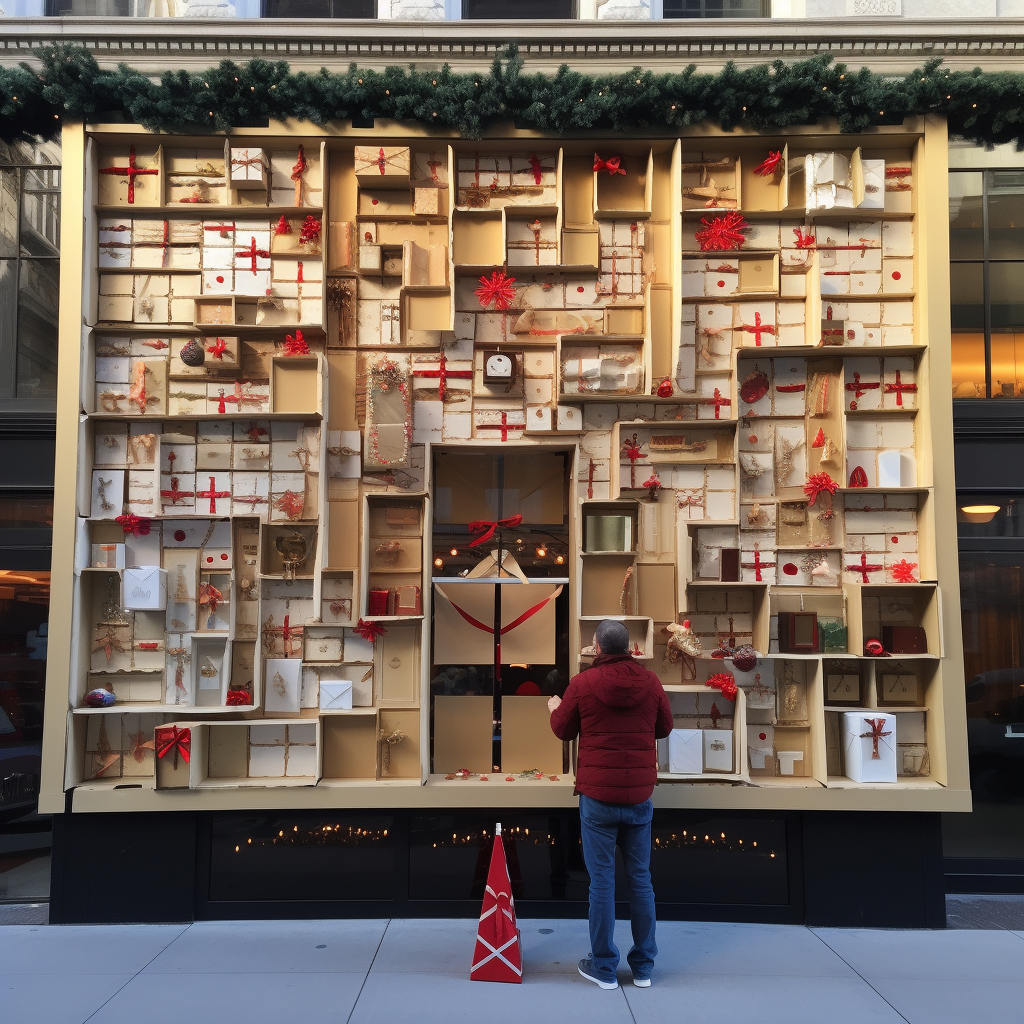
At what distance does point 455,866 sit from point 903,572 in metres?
3.44

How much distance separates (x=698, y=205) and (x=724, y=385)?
1238mm

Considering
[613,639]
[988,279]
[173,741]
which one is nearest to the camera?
[613,639]

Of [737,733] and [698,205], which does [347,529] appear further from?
[698,205]

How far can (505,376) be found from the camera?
504 centimetres

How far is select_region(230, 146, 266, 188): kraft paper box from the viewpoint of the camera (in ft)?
16.5

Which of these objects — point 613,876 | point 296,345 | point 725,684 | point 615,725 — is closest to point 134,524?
point 296,345

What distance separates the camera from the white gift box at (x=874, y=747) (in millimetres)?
4867

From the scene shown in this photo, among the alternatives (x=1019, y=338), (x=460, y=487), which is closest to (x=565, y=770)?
(x=460, y=487)

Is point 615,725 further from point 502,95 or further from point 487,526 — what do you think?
point 502,95

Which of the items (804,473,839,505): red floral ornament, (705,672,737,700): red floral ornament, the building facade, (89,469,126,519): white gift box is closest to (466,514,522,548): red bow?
the building facade

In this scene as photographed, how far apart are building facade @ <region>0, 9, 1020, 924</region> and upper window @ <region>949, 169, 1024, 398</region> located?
29 cm

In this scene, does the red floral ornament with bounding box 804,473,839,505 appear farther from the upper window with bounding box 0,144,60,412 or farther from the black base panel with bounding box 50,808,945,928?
the upper window with bounding box 0,144,60,412

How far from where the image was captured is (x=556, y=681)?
5.41 m

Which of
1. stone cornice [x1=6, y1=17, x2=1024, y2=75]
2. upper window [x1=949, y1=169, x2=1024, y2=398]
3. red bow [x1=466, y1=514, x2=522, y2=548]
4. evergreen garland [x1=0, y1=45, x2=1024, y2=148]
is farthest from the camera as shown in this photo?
upper window [x1=949, y1=169, x2=1024, y2=398]
